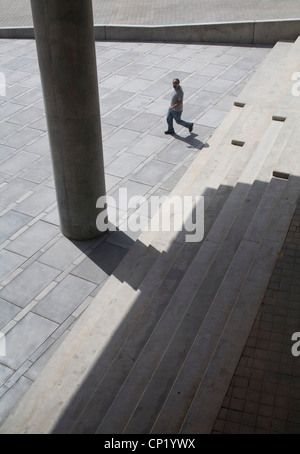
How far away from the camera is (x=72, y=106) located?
864 centimetres

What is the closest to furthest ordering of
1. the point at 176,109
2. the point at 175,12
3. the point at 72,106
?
the point at 72,106
the point at 176,109
the point at 175,12

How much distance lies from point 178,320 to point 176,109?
7.14 metres

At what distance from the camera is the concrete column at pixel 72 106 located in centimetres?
786

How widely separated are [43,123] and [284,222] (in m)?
7.97

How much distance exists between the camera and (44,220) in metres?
10.6

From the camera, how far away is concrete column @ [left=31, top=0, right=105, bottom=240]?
786 cm

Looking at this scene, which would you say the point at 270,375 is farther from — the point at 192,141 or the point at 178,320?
the point at 192,141

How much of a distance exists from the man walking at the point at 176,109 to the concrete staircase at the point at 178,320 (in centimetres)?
264

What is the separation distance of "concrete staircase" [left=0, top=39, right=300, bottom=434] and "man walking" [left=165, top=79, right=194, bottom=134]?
8.66 ft

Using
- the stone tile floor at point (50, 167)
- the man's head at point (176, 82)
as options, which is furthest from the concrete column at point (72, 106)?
the man's head at point (176, 82)

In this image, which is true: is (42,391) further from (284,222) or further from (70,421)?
(284,222)

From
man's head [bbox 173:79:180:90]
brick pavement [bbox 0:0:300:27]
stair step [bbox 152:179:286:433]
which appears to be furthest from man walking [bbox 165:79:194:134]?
brick pavement [bbox 0:0:300:27]

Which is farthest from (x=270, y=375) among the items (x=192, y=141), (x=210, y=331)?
(x=192, y=141)

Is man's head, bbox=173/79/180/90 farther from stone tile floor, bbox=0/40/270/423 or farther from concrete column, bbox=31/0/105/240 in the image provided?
concrete column, bbox=31/0/105/240
